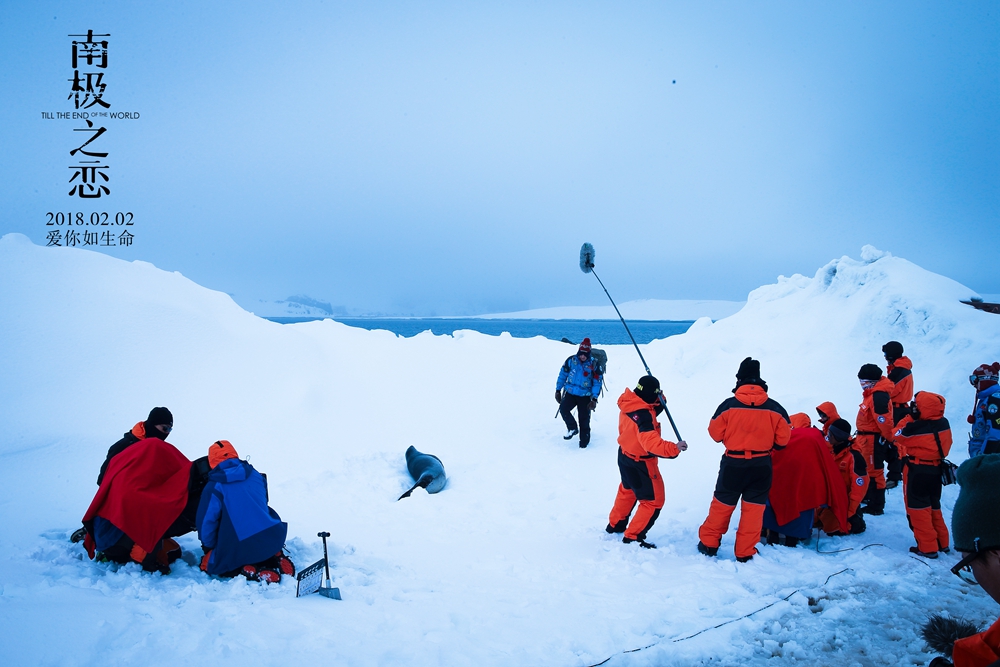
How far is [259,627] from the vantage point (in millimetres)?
3475

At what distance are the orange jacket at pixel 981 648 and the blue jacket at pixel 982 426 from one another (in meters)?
5.91

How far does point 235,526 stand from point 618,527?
4.03 m

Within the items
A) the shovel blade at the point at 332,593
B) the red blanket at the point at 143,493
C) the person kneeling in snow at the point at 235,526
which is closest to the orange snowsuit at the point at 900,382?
the shovel blade at the point at 332,593

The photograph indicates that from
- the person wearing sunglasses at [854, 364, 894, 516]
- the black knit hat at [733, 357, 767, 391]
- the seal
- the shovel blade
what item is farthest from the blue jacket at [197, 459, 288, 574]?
the person wearing sunglasses at [854, 364, 894, 516]

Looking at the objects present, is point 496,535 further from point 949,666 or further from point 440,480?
point 949,666

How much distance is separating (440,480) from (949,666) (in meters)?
7.03

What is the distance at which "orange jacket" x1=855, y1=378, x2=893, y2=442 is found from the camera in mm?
6078

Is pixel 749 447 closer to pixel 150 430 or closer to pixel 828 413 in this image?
pixel 828 413

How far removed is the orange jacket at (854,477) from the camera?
5547 millimetres

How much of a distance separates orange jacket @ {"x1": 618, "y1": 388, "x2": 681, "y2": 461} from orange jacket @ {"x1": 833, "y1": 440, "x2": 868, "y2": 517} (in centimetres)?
210

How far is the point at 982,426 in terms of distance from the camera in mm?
6250

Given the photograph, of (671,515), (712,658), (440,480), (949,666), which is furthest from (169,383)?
(949,666)

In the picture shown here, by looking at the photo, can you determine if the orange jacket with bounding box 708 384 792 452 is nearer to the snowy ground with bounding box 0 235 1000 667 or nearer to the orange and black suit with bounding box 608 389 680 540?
the orange and black suit with bounding box 608 389 680 540

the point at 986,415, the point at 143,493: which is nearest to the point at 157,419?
the point at 143,493
